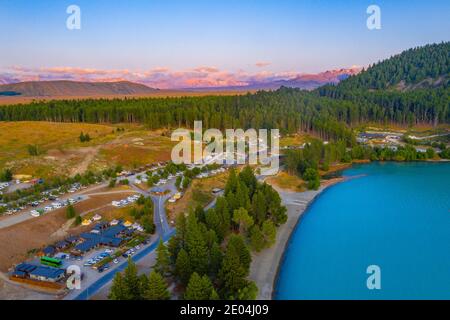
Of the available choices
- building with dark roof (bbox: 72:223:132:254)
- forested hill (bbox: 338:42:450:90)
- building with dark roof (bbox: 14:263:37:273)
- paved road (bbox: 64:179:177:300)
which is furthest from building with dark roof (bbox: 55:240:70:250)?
forested hill (bbox: 338:42:450:90)

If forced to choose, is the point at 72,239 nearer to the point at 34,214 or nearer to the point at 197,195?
the point at 34,214

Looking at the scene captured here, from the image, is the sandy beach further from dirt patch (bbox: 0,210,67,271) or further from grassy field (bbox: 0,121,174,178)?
grassy field (bbox: 0,121,174,178)

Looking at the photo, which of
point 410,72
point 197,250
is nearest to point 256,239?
point 197,250

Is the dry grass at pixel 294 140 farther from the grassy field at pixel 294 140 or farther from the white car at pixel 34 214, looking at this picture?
the white car at pixel 34 214

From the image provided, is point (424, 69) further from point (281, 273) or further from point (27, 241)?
point (27, 241)

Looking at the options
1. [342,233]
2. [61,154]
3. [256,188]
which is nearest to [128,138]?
[61,154]
